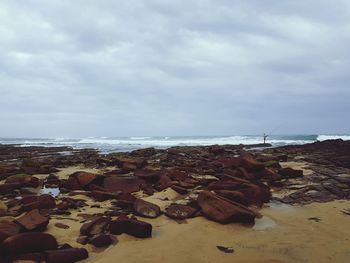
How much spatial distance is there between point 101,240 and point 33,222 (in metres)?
1.02

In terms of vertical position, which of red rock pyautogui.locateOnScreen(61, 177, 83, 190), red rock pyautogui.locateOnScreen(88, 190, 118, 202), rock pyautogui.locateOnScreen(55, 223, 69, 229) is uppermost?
red rock pyautogui.locateOnScreen(61, 177, 83, 190)

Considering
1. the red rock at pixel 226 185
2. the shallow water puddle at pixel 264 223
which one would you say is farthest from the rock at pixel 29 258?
the red rock at pixel 226 185

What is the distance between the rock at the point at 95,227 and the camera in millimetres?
4873

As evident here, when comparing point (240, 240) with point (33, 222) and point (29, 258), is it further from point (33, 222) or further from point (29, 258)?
point (33, 222)

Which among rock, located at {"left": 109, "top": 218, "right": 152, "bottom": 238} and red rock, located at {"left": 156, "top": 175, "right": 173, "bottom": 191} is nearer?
rock, located at {"left": 109, "top": 218, "right": 152, "bottom": 238}

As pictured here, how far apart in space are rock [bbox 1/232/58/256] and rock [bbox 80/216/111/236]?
24.2 inches

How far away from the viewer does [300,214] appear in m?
6.15

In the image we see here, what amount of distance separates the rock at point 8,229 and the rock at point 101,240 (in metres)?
0.90

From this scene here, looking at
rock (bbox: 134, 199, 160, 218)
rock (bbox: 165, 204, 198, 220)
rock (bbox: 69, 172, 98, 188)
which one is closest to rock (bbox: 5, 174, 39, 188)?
rock (bbox: 69, 172, 98, 188)

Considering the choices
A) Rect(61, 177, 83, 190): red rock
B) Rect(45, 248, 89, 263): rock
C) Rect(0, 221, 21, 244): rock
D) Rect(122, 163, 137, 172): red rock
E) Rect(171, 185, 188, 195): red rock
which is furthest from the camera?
Rect(122, 163, 137, 172): red rock

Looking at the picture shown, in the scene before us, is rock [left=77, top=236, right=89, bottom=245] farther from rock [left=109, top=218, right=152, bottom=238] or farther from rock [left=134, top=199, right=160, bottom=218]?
rock [left=134, top=199, right=160, bottom=218]

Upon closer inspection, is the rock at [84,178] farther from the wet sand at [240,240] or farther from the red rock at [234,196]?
the red rock at [234,196]

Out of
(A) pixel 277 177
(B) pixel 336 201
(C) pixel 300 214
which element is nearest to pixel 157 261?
(C) pixel 300 214

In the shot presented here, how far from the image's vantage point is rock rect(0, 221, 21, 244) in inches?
166
